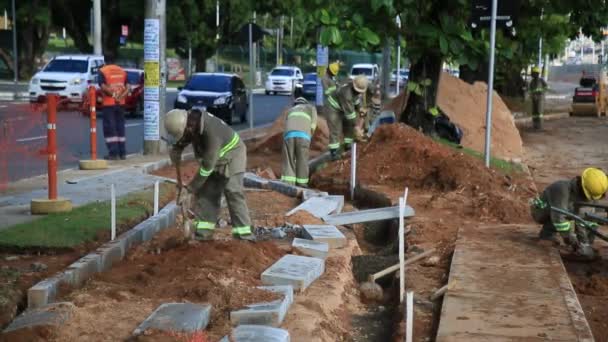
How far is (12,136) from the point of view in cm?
1426

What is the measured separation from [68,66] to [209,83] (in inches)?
220

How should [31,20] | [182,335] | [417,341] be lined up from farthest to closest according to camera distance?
[31,20]
[417,341]
[182,335]

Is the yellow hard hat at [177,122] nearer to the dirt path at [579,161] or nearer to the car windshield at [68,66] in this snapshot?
the dirt path at [579,161]

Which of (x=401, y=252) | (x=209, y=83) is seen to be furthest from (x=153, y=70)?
(x=209, y=83)

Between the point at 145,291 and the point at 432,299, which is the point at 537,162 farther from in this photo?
the point at 145,291

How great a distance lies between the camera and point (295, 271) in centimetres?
829

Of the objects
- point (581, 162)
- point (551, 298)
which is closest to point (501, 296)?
point (551, 298)

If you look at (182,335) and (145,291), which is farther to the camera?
(145,291)

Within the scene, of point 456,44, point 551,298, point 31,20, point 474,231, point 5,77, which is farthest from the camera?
point 5,77

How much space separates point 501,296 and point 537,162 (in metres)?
14.1

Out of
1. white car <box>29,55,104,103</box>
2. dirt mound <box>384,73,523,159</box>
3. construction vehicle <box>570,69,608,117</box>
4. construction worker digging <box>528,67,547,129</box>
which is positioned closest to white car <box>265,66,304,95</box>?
construction vehicle <box>570,69,608,117</box>

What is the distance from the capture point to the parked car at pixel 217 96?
28.8m

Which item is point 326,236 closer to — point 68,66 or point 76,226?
point 76,226

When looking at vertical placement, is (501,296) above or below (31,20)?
below
